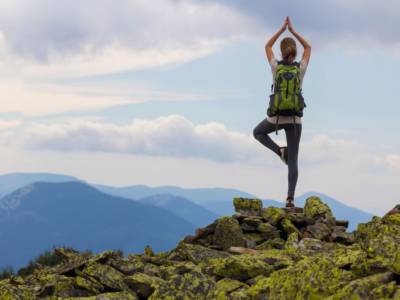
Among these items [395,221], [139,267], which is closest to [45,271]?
[139,267]

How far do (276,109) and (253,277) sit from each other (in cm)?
511

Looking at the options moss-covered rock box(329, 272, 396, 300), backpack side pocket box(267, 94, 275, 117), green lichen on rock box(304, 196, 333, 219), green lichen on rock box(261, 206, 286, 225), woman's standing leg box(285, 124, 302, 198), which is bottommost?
moss-covered rock box(329, 272, 396, 300)

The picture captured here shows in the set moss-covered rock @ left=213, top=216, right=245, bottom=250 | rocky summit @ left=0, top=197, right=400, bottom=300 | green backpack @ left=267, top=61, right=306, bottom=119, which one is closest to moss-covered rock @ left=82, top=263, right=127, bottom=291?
rocky summit @ left=0, top=197, right=400, bottom=300

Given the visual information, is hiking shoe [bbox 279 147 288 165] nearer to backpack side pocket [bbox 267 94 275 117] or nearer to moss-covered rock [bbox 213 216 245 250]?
backpack side pocket [bbox 267 94 275 117]

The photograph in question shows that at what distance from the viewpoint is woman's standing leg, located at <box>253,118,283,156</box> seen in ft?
55.7

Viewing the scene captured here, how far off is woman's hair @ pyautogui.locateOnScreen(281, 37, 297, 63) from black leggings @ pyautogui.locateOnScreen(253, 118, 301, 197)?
1.68 metres

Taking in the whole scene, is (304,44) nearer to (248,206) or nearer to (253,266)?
(248,206)

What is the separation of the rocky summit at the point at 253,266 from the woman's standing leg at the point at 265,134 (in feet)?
6.13

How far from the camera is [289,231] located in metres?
17.1

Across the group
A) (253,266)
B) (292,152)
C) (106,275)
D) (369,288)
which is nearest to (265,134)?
(292,152)

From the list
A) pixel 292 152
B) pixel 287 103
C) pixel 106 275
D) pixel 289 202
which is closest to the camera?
pixel 106 275

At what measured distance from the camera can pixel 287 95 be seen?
1625 cm

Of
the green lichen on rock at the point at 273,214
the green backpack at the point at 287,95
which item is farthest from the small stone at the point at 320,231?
the green backpack at the point at 287,95

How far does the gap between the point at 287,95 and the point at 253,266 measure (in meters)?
5.21
